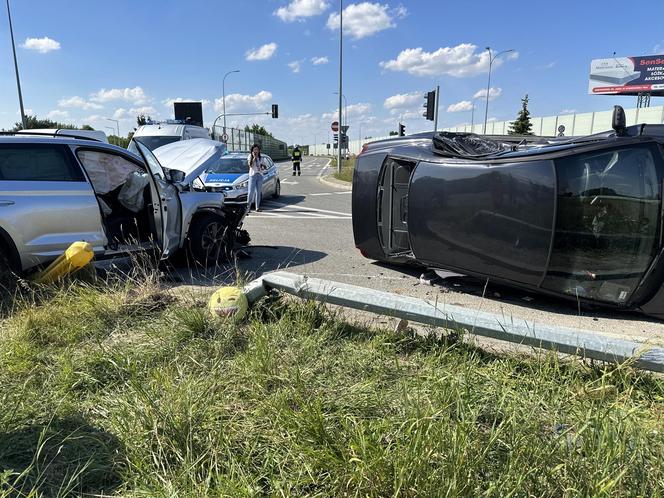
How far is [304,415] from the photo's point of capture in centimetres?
222

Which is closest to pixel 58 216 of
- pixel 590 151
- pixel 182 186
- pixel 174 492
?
pixel 182 186

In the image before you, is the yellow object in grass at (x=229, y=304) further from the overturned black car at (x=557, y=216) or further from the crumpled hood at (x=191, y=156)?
the crumpled hood at (x=191, y=156)

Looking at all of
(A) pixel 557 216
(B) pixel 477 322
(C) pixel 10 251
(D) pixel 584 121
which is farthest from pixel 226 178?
(D) pixel 584 121

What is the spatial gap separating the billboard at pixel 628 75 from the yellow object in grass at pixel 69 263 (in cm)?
7496

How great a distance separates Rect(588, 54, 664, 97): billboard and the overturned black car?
72029mm

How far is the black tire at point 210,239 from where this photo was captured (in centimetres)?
621

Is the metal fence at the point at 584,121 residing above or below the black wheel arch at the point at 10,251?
above

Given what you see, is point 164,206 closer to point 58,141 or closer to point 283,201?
point 58,141

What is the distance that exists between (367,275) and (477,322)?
2.91 m

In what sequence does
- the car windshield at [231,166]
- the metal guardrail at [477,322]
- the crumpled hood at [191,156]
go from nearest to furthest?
1. the metal guardrail at [477,322]
2. the crumpled hood at [191,156]
3. the car windshield at [231,166]

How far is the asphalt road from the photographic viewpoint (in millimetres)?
4238

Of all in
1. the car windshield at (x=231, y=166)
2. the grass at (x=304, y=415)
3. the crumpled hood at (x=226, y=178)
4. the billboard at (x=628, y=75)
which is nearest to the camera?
the grass at (x=304, y=415)

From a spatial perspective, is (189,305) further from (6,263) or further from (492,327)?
(492,327)

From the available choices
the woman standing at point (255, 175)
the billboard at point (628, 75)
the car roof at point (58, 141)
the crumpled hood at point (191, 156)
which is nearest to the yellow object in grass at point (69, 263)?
the car roof at point (58, 141)
